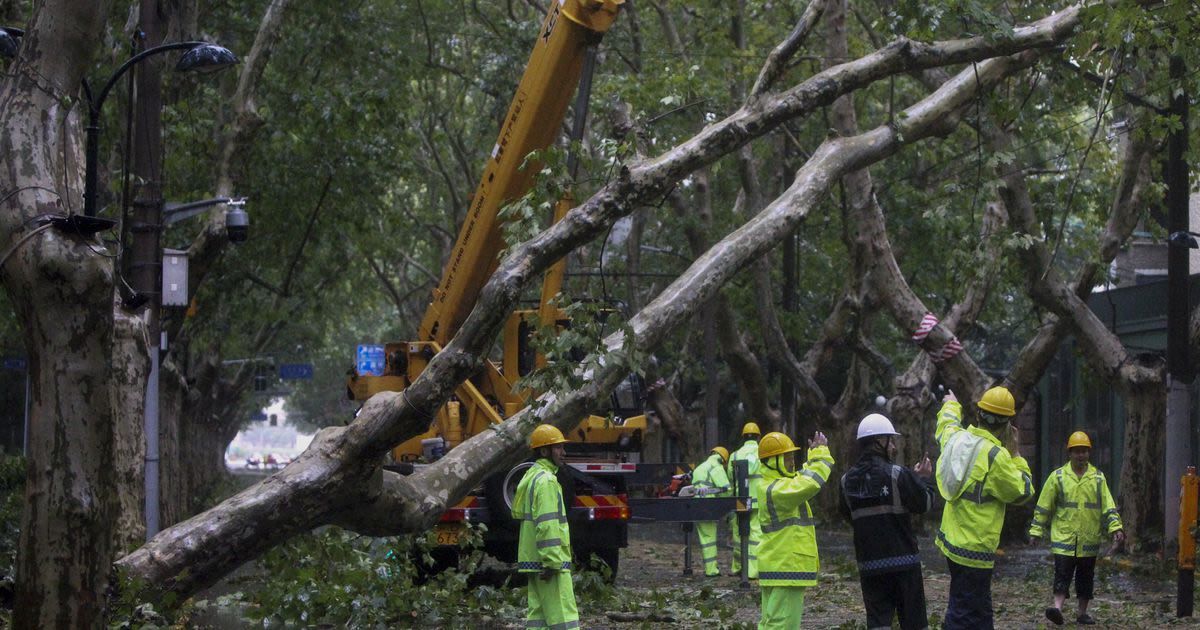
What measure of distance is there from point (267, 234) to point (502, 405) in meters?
9.28

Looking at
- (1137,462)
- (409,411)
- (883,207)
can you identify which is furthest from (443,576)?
(883,207)

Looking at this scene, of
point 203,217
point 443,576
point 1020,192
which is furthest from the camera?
point 203,217

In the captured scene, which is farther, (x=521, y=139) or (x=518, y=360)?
(x=518, y=360)

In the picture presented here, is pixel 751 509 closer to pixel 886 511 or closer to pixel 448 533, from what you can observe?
pixel 448 533

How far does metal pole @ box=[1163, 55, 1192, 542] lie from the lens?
53.1 feet

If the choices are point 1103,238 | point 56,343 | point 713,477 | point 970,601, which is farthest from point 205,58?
point 1103,238

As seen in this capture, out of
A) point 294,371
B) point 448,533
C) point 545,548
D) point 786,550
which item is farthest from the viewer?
point 294,371

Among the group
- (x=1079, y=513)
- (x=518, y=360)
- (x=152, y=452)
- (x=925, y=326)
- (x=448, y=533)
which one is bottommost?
(x=448, y=533)

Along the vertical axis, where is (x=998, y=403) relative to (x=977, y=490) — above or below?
above

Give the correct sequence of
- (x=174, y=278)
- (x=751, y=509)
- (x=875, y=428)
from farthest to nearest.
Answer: (x=751, y=509) → (x=174, y=278) → (x=875, y=428)

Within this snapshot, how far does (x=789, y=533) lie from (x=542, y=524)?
163 centimetres

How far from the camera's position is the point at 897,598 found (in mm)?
9523

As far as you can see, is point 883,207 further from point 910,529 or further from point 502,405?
point 910,529

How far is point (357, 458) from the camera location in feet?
32.2
